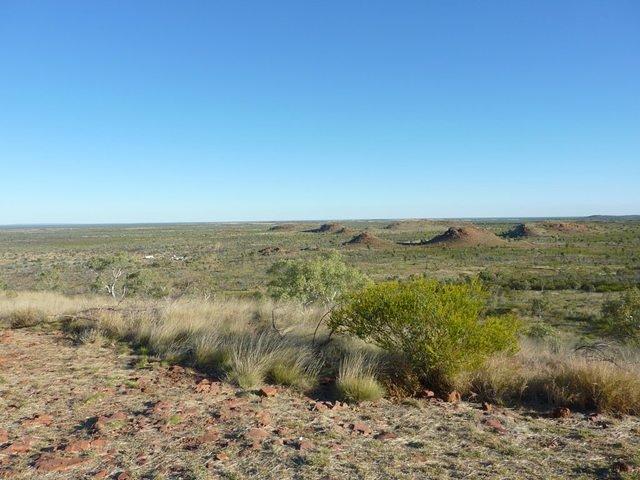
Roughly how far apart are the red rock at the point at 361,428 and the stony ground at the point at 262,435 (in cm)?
4

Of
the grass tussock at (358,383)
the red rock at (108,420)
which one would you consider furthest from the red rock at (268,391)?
the red rock at (108,420)

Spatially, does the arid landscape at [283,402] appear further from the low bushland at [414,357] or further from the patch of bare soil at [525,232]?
the patch of bare soil at [525,232]

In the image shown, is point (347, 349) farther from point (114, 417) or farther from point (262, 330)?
point (114, 417)

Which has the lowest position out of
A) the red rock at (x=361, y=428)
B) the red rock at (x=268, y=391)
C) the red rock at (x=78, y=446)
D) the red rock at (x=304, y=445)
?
the red rock at (x=361, y=428)

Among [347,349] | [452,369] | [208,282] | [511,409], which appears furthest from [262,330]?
[208,282]

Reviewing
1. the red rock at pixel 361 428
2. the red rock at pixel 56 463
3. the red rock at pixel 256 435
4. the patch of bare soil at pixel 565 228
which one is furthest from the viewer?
the patch of bare soil at pixel 565 228

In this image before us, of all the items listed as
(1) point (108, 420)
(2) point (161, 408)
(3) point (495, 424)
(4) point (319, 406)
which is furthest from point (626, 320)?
(1) point (108, 420)

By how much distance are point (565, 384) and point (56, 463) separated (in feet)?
17.9

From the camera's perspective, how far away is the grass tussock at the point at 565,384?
5.52 m

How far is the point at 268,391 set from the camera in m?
5.76

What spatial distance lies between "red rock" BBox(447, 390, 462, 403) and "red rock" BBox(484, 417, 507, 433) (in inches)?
25.5

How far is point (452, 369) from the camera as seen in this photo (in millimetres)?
6027

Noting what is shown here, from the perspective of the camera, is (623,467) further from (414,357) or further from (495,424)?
(414,357)

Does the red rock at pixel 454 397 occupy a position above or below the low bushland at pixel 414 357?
below
